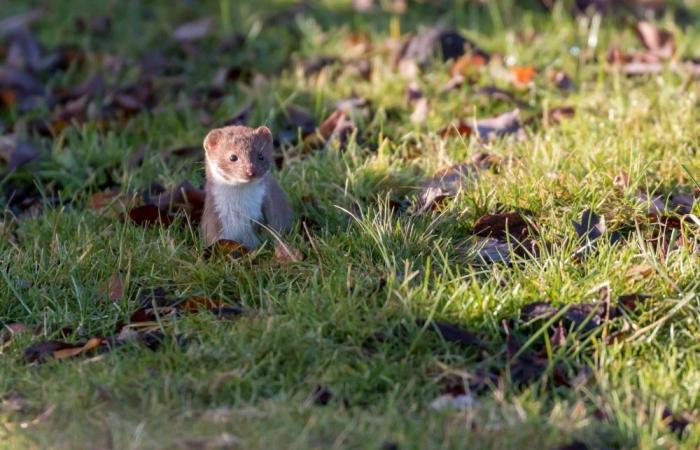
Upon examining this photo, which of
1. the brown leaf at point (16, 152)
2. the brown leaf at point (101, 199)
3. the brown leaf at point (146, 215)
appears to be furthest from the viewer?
the brown leaf at point (16, 152)

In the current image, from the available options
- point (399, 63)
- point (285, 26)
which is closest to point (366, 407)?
point (399, 63)

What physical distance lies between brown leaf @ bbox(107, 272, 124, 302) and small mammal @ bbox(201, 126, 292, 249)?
1.59ft

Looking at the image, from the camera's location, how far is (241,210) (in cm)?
488

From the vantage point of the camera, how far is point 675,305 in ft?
13.2

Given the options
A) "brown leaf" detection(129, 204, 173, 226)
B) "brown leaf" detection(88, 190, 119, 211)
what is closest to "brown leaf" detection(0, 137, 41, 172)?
"brown leaf" detection(88, 190, 119, 211)

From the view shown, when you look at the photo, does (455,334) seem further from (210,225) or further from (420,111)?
(420,111)

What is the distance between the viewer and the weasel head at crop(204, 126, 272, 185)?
4.81 meters

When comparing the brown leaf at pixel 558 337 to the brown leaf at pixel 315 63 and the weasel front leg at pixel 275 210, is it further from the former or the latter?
the brown leaf at pixel 315 63

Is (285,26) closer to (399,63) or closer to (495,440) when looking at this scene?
(399,63)

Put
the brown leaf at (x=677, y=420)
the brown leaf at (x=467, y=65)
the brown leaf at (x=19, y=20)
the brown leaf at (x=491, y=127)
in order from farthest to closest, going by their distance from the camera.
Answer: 1. the brown leaf at (x=19, y=20)
2. the brown leaf at (x=467, y=65)
3. the brown leaf at (x=491, y=127)
4. the brown leaf at (x=677, y=420)

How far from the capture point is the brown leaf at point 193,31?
7.68 metres

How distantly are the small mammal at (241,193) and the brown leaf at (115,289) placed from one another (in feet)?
1.59

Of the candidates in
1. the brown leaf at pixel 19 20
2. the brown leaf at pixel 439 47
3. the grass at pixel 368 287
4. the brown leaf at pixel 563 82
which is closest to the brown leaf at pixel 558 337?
the grass at pixel 368 287

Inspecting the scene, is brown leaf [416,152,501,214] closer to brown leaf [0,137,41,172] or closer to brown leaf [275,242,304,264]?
brown leaf [275,242,304,264]
